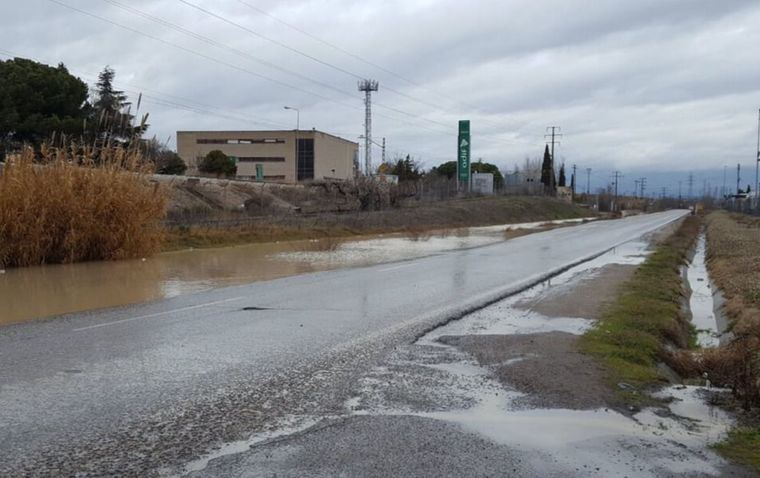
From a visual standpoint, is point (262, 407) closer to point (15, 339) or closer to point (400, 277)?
point (15, 339)

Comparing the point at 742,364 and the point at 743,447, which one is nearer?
the point at 743,447

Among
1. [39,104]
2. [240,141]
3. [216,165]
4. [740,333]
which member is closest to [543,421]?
[740,333]

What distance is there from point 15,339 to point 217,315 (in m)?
2.86

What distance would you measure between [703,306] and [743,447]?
36.5 ft

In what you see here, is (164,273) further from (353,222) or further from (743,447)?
(353,222)

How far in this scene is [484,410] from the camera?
607 centimetres

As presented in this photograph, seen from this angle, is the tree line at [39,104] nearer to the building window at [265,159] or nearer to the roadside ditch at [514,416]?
the roadside ditch at [514,416]

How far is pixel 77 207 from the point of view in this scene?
18719 millimetres

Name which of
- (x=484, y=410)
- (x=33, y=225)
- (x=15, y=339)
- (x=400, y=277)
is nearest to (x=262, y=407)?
(x=484, y=410)

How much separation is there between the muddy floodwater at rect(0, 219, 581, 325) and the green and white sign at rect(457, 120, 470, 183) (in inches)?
1635

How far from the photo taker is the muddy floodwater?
40.9 ft

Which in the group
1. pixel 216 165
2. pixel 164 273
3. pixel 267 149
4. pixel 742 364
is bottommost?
pixel 164 273

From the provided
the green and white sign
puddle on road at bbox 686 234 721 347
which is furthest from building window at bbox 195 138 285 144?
puddle on road at bbox 686 234 721 347

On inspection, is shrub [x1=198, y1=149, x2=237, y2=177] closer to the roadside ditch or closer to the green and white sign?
the green and white sign
